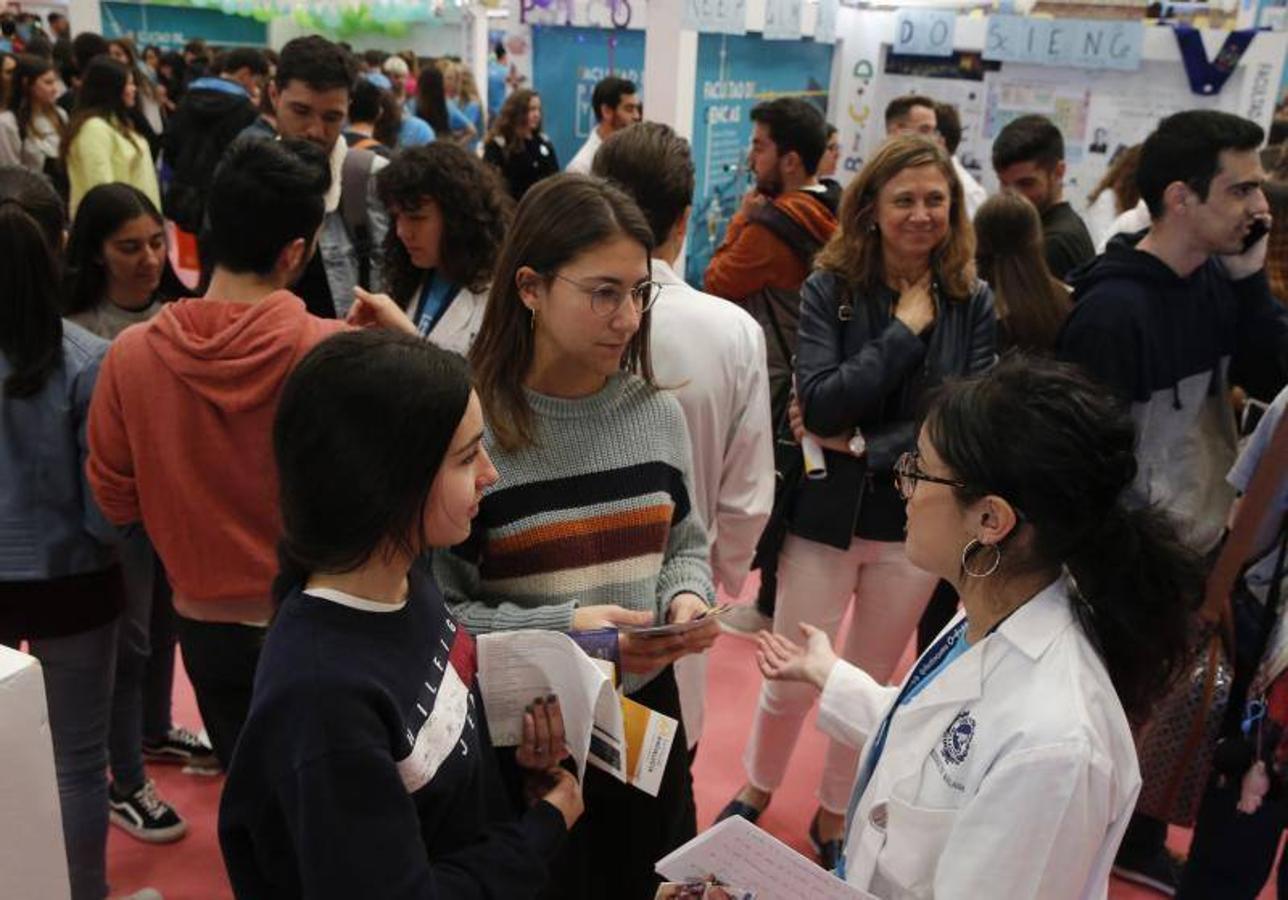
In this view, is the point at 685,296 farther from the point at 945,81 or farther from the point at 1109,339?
the point at 945,81

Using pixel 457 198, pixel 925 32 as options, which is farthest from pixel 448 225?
pixel 925 32

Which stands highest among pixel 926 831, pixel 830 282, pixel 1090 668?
pixel 830 282

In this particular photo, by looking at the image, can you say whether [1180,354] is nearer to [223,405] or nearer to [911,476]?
[911,476]

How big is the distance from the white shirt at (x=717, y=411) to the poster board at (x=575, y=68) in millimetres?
5166

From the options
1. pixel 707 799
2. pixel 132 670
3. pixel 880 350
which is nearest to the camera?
pixel 880 350

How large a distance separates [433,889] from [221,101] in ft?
15.4

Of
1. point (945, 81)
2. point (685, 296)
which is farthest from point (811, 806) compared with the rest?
point (945, 81)

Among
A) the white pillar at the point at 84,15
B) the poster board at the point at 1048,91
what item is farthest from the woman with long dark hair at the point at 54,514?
the white pillar at the point at 84,15

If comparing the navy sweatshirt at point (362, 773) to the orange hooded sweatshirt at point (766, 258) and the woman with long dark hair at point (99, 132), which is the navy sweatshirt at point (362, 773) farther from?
the woman with long dark hair at point (99, 132)

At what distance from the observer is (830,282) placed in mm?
2594

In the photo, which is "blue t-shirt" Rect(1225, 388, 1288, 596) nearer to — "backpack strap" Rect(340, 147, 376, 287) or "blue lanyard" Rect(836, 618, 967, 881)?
"blue lanyard" Rect(836, 618, 967, 881)

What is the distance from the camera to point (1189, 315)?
2539mm

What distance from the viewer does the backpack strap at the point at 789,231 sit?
3.29 m

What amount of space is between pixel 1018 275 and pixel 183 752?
9.09 ft
